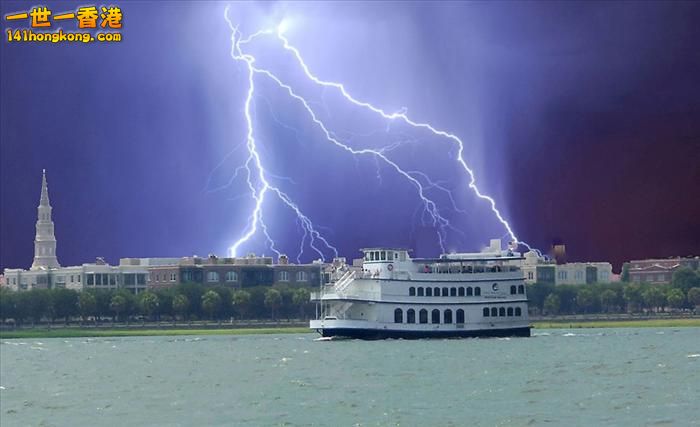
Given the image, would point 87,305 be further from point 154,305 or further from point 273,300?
point 273,300

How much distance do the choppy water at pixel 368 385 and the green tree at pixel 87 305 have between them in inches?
2835

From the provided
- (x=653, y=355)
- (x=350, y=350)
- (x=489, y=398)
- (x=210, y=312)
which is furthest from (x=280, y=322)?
(x=489, y=398)

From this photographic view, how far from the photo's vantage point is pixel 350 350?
107250 mm

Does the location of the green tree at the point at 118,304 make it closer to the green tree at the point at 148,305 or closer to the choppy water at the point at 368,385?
the green tree at the point at 148,305

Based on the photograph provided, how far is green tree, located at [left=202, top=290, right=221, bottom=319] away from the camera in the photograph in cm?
18738

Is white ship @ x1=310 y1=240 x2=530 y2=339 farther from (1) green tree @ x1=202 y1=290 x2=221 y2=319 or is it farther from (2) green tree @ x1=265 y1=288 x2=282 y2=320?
(2) green tree @ x1=265 y1=288 x2=282 y2=320

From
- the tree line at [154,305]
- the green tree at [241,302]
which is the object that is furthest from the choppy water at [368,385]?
the green tree at [241,302]

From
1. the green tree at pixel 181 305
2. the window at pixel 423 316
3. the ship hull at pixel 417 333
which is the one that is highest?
the green tree at pixel 181 305

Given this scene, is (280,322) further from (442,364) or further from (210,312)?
(442,364)

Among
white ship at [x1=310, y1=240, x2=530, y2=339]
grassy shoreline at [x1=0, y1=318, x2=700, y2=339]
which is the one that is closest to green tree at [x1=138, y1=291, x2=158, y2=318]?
grassy shoreline at [x1=0, y1=318, x2=700, y2=339]

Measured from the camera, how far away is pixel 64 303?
188625mm

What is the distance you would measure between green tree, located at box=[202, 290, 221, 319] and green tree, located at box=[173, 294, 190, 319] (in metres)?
2.07

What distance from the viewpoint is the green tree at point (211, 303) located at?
615ft

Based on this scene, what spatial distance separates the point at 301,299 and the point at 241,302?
285 inches
